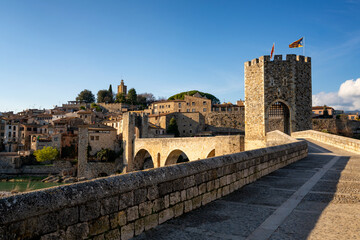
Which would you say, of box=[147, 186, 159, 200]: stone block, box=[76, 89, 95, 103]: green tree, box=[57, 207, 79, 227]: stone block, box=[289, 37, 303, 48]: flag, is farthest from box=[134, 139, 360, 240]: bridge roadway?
box=[76, 89, 95, 103]: green tree

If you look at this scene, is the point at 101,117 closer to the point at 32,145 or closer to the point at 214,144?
the point at 32,145

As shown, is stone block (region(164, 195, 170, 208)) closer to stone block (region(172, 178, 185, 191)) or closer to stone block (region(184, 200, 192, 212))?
stone block (region(172, 178, 185, 191))

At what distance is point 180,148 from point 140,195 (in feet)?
83.1

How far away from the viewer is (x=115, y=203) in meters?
3.64

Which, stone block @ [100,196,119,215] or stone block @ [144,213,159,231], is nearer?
stone block @ [100,196,119,215]

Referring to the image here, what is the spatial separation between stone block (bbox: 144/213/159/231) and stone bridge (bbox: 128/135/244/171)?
55.7 feet

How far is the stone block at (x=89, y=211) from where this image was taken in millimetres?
3230

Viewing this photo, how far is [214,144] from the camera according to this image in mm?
23266

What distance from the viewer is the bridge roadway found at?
3910 millimetres

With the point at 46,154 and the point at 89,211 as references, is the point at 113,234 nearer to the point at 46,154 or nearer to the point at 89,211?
the point at 89,211

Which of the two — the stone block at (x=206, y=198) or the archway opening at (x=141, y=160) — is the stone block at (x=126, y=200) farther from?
the archway opening at (x=141, y=160)

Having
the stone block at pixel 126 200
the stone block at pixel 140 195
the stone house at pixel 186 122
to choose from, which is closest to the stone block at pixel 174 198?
the stone block at pixel 140 195

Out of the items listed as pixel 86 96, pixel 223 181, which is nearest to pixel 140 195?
pixel 223 181

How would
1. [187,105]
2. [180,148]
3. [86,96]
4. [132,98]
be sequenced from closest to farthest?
[180,148], [187,105], [132,98], [86,96]
